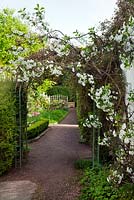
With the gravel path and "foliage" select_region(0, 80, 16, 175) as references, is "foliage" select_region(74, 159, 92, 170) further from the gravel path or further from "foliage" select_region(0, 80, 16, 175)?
"foliage" select_region(0, 80, 16, 175)

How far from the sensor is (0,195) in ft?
21.9

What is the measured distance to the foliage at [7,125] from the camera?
8.48 m

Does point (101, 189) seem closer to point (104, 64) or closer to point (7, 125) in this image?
point (104, 64)

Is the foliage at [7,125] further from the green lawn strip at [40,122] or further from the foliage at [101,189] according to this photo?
the green lawn strip at [40,122]

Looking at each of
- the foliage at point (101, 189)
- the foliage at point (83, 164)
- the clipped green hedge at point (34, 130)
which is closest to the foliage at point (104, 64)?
the foliage at point (101, 189)

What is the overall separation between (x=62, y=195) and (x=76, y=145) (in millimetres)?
6353

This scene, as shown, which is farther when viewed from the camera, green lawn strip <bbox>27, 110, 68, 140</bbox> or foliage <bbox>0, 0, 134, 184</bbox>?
green lawn strip <bbox>27, 110, 68, 140</bbox>

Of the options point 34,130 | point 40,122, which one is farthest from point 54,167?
point 40,122

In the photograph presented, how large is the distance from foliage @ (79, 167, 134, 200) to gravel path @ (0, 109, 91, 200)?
0.70ft

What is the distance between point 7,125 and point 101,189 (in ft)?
11.1

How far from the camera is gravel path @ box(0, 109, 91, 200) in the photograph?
6.96m

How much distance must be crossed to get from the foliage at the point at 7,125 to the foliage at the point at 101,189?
2081 millimetres

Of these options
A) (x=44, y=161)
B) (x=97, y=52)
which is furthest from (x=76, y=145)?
(x=97, y=52)

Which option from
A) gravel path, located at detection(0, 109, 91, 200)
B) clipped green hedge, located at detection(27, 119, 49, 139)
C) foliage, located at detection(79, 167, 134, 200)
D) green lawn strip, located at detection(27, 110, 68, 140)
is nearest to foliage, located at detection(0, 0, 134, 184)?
foliage, located at detection(79, 167, 134, 200)
